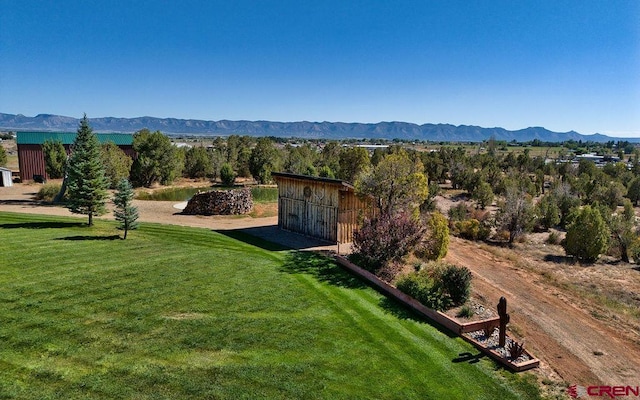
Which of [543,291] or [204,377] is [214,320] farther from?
[543,291]

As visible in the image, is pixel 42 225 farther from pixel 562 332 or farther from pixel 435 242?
pixel 562 332

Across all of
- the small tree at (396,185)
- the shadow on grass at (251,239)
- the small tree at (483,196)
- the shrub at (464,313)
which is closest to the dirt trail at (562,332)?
the shrub at (464,313)

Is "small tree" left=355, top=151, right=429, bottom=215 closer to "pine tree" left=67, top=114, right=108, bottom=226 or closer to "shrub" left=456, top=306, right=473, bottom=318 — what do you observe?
"shrub" left=456, top=306, right=473, bottom=318

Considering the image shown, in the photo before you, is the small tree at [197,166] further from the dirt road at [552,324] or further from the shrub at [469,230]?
the shrub at [469,230]

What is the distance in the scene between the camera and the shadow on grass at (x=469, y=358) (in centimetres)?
1088

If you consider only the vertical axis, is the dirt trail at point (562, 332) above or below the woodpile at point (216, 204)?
below

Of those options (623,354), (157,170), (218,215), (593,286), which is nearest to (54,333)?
(623,354)

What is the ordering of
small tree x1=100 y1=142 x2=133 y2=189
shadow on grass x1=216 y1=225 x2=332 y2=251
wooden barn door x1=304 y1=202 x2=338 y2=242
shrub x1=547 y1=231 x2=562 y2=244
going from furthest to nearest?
1. small tree x1=100 y1=142 x2=133 y2=189
2. shrub x1=547 y1=231 x2=562 y2=244
3. wooden barn door x1=304 y1=202 x2=338 y2=242
4. shadow on grass x1=216 y1=225 x2=332 y2=251

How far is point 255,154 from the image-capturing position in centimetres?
5909

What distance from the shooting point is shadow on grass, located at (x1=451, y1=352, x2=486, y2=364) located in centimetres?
1088

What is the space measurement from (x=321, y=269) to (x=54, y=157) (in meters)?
46.5

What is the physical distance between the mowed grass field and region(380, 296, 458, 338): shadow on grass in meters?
0.07

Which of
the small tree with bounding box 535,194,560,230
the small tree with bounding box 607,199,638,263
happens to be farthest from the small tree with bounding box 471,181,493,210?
the small tree with bounding box 607,199,638,263

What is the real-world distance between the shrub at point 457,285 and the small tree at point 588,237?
15.0 m
